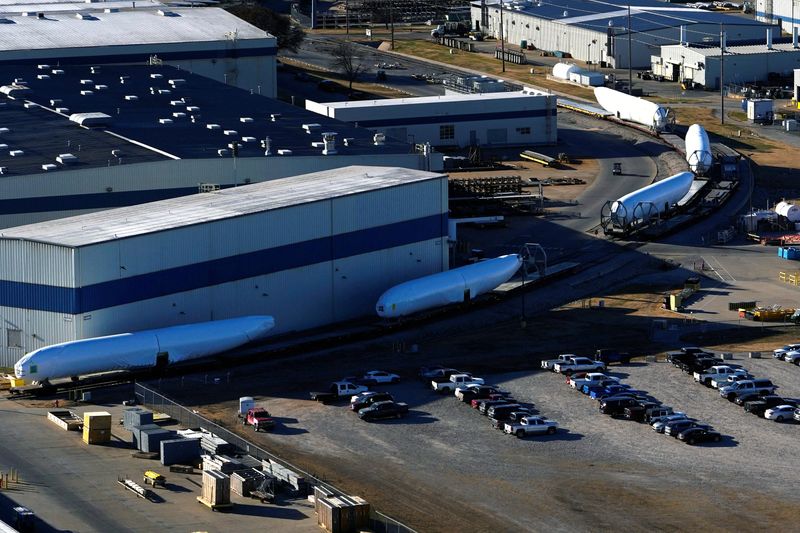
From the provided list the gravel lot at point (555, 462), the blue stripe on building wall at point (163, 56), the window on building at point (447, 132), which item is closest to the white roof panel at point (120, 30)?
the blue stripe on building wall at point (163, 56)

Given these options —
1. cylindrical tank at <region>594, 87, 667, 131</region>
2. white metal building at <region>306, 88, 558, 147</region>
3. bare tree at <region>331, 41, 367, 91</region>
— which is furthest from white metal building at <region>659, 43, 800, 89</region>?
bare tree at <region>331, 41, 367, 91</region>

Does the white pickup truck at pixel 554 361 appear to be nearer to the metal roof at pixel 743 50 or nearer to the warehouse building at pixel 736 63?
the warehouse building at pixel 736 63

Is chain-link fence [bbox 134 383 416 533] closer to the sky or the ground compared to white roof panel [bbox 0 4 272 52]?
closer to the ground

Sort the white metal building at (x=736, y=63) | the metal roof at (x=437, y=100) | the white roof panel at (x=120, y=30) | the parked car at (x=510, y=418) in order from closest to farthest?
the parked car at (x=510, y=418) < the metal roof at (x=437, y=100) < the white roof panel at (x=120, y=30) < the white metal building at (x=736, y=63)

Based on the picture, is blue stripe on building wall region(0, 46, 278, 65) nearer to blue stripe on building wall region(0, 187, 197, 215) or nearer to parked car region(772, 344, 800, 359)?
blue stripe on building wall region(0, 187, 197, 215)

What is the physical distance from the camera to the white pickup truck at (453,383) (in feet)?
203

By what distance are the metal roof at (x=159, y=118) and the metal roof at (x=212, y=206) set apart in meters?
5.52

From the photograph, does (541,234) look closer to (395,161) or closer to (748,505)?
(395,161)

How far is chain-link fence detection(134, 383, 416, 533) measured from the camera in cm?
4722

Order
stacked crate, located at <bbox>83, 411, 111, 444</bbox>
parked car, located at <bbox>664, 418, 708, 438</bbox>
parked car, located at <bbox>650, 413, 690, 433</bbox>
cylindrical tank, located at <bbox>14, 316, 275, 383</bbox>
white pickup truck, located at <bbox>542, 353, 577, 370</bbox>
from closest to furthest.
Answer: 1. stacked crate, located at <bbox>83, 411, 111, 444</bbox>
2. parked car, located at <bbox>664, 418, 708, 438</bbox>
3. parked car, located at <bbox>650, 413, 690, 433</bbox>
4. cylindrical tank, located at <bbox>14, 316, 275, 383</bbox>
5. white pickup truck, located at <bbox>542, 353, 577, 370</bbox>

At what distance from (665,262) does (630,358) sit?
1582cm

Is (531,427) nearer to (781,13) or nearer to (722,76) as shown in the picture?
(722,76)

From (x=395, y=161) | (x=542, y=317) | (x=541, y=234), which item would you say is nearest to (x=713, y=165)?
(x=541, y=234)

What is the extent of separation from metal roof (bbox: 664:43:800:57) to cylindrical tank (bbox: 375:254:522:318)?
62.6m
